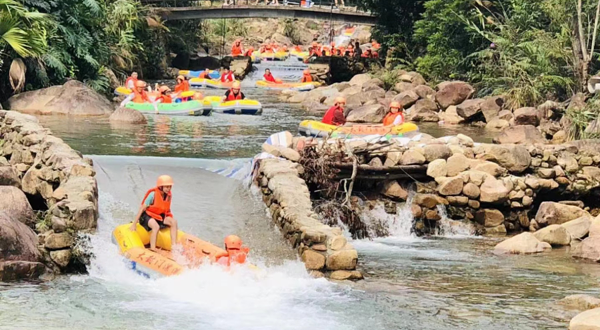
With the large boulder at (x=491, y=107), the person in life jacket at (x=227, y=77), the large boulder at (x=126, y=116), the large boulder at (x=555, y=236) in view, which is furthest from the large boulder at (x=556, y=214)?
the person in life jacket at (x=227, y=77)

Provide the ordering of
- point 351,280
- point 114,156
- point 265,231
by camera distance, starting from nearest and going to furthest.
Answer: point 351,280
point 265,231
point 114,156

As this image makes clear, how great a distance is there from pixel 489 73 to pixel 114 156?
14.6m

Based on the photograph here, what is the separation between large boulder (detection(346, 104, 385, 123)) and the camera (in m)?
24.1

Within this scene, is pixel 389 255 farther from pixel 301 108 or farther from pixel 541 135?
pixel 301 108

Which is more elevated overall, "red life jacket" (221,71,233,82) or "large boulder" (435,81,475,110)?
"large boulder" (435,81,475,110)

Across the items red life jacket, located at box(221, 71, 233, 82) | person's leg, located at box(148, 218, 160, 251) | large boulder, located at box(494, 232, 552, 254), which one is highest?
person's leg, located at box(148, 218, 160, 251)

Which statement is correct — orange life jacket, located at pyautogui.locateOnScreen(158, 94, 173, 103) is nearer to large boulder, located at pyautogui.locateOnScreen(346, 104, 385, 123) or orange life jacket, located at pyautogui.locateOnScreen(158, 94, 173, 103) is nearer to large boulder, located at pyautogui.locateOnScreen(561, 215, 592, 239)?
large boulder, located at pyautogui.locateOnScreen(346, 104, 385, 123)

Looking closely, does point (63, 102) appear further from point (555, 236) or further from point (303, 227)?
point (555, 236)

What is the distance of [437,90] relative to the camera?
29.0m

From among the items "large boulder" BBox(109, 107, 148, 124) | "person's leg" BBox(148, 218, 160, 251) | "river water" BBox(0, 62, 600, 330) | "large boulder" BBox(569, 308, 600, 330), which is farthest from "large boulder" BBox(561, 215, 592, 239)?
"large boulder" BBox(109, 107, 148, 124)

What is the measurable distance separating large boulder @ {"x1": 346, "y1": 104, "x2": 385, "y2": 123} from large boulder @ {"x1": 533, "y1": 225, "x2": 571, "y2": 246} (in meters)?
10.7

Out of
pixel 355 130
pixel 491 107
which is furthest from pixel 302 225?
pixel 491 107

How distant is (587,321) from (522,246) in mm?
4504

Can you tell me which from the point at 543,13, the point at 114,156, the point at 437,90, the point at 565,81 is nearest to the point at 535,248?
the point at 114,156
